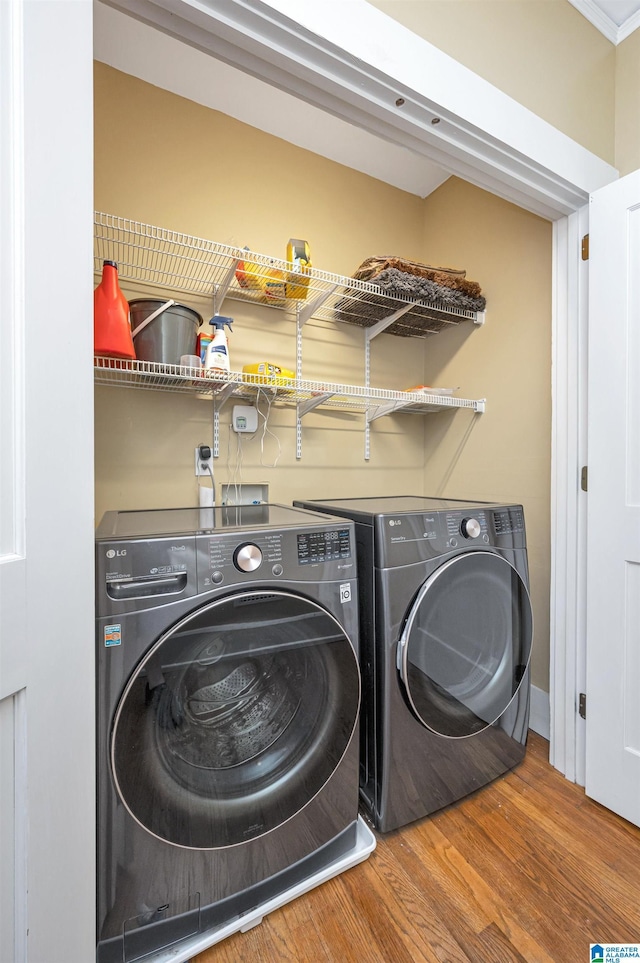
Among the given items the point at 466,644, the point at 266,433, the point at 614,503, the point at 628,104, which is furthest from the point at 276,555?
the point at 628,104

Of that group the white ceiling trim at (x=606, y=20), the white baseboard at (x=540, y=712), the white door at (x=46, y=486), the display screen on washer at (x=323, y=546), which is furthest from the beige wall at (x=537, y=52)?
the white baseboard at (x=540, y=712)

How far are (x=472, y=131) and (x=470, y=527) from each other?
1.14 meters

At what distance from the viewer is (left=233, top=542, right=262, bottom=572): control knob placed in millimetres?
927

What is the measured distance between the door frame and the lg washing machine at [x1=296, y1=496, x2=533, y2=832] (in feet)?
0.57

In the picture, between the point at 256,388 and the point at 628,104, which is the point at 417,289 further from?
the point at 628,104

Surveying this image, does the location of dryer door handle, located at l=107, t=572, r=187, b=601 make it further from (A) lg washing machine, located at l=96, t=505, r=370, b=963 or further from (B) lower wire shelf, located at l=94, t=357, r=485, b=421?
(B) lower wire shelf, located at l=94, t=357, r=485, b=421

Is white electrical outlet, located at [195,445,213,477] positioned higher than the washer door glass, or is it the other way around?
white electrical outlet, located at [195,445,213,477]

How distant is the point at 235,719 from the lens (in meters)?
0.98

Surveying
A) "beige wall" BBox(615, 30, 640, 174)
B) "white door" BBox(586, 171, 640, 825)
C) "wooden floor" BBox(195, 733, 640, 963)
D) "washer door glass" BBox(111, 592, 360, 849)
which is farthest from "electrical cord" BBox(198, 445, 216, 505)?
"beige wall" BBox(615, 30, 640, 174)

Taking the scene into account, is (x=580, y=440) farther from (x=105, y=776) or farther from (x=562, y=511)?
(x=105, y=776)

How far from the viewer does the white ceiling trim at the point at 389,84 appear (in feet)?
2.90

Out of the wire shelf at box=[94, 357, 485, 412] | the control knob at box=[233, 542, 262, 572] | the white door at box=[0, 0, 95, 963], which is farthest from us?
the wire shelf at box=[94, 357, 485, 412]

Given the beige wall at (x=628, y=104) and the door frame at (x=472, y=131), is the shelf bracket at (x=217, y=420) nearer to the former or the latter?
the door frame at (x=472, y=131)

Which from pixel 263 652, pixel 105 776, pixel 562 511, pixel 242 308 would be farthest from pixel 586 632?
pixel 242 308
